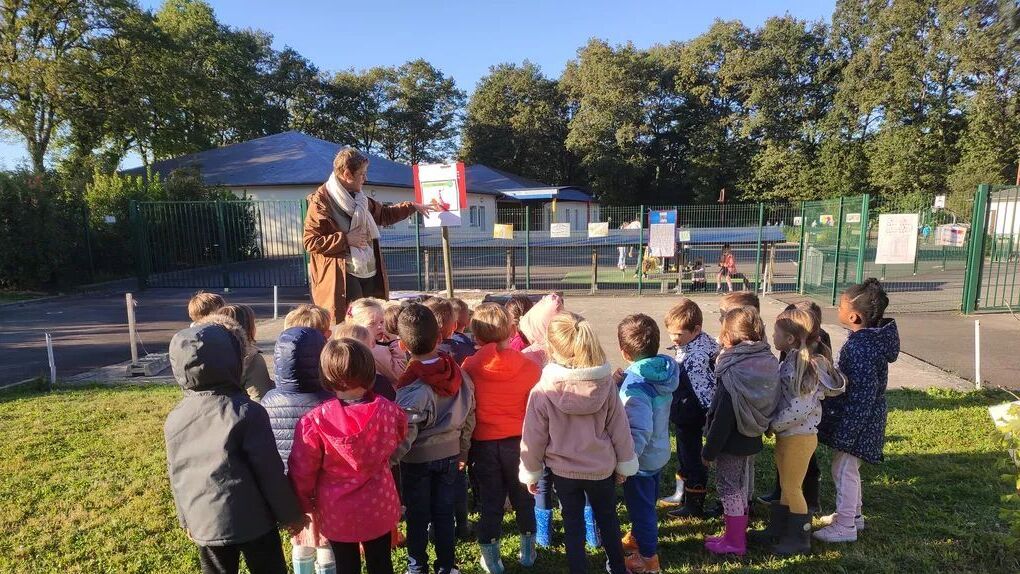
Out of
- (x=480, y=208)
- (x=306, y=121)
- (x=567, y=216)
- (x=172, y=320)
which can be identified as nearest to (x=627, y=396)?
(x=172, y=320)

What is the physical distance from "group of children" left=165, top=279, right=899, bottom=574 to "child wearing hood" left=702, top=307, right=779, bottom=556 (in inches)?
0.4

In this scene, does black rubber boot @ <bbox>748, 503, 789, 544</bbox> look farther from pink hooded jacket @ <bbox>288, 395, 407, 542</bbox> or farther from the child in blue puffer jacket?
the child in blue puffer jacket

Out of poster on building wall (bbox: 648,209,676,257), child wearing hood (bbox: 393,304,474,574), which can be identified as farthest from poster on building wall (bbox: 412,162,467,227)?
poster on building wall (bbox: 648,209,676,257)

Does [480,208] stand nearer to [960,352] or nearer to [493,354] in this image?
[960,352]

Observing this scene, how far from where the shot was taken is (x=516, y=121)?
49.6 meters

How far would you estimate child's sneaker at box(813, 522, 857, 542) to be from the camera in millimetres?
3195

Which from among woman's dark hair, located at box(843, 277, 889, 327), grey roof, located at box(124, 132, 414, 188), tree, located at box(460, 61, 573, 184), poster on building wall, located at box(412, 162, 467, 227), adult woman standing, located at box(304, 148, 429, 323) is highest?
tree, located at box(460, 61, 573, 184)

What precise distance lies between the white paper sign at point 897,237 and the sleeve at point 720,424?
9.58 metres

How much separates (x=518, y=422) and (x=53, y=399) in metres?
5.91

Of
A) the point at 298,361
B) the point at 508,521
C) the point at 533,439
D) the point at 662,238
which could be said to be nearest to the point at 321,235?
the point at 298,361

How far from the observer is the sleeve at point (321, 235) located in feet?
12.6

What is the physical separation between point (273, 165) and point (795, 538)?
2873 cm

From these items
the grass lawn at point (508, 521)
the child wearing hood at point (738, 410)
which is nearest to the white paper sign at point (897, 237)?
the grass lawn at point (508, 521)

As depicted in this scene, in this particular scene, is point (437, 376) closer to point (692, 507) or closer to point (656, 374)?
point (656, 374)
